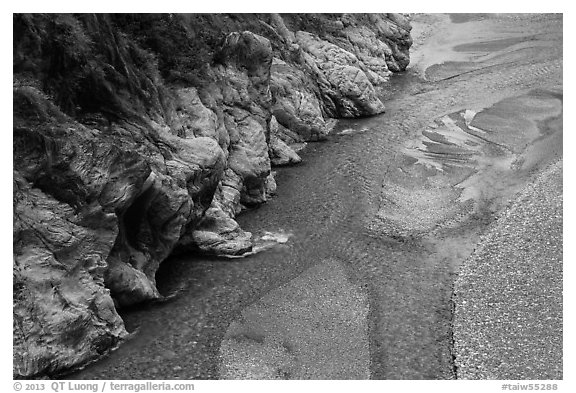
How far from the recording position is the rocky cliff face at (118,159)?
64.9ft

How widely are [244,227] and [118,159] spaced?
32.1ft

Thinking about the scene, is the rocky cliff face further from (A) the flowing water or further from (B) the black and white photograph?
(A) the flowing water

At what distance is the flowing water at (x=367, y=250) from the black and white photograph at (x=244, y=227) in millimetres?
97

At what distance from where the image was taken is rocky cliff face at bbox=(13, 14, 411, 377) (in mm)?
19781

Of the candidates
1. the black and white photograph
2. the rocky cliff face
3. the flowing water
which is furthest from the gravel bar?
the rocky cliff face

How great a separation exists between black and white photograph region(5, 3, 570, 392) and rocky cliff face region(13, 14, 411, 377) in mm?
68

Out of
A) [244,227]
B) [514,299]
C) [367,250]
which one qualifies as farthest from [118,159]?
[514,299]

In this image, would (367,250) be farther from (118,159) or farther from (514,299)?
(118,159)

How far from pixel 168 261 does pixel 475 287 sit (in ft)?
40.4

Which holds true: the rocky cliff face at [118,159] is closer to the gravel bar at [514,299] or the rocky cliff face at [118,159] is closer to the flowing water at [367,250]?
the flowing water at [367,250]

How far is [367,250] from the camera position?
28375 mm

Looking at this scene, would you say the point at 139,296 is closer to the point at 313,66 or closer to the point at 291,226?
the point at 291,226
